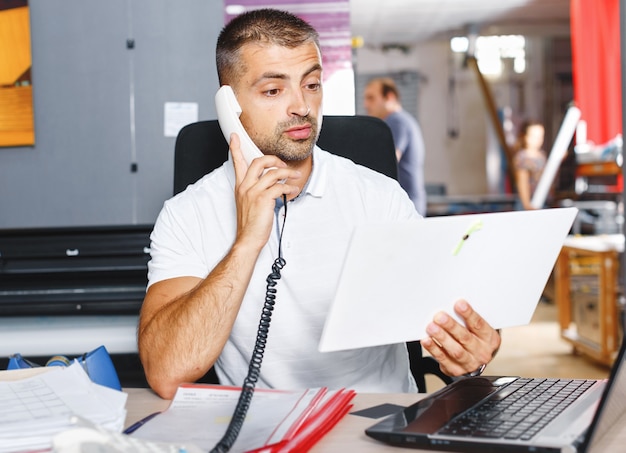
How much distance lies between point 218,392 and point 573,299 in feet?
11.9

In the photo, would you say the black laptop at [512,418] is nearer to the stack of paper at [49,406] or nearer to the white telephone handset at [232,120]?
the stack of paper at [49,406]

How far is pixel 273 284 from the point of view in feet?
4.16

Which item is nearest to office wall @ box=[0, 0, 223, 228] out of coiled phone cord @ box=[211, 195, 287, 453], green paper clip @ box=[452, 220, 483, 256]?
coiled phone cord @ box=[211, 195, 287, 453]

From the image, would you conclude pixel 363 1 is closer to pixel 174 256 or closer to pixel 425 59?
pixel 425 59

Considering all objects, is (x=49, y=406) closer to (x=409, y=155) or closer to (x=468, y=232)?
(x=468, y=232)

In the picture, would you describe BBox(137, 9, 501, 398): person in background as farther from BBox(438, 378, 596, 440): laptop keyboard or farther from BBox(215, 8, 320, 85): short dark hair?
BBox(438, 378, 596, 440): laptop keyboard

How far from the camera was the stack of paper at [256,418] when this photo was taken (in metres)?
0.86

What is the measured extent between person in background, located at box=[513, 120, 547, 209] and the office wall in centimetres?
369

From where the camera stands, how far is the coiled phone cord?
2.82 ft

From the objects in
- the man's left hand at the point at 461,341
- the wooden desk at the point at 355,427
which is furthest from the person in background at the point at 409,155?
the wooden desk at the point at 355,427

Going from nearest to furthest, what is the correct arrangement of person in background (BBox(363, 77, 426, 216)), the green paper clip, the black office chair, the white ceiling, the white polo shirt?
the green paper clip → the white polo shirt → the black office chair → person in background (BBox(363, 77, 426, 216)) → the white ceiling

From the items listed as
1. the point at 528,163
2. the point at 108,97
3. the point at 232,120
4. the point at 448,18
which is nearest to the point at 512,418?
the point at 232,120

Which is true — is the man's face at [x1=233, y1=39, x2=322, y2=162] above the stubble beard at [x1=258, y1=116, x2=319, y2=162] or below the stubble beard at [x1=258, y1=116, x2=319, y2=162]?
above

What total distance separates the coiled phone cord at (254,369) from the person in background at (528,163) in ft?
16.8
